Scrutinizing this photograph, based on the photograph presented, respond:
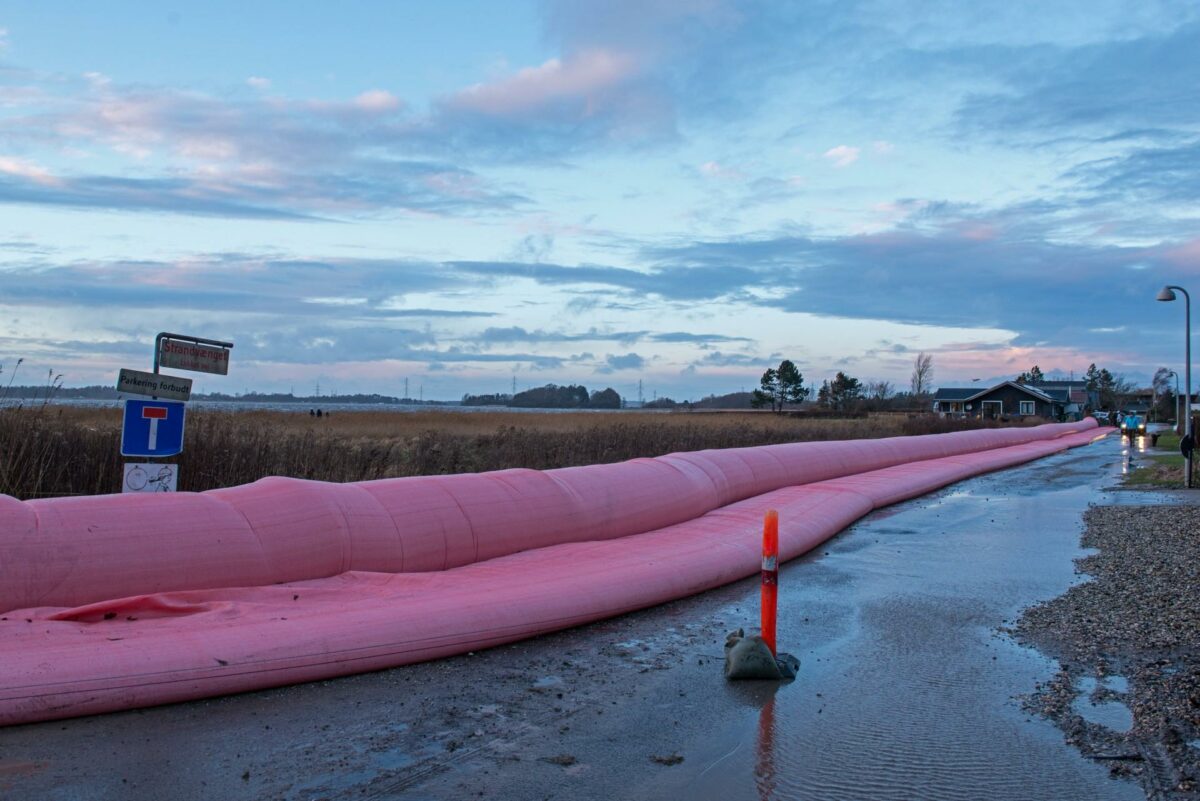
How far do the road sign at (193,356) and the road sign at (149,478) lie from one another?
97 cm

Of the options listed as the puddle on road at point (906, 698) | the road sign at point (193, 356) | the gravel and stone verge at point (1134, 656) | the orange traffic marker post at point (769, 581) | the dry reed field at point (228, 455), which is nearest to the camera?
the puddle on road at point (906, 698)

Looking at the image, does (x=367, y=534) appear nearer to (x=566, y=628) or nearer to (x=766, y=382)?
(x=566, y=628)

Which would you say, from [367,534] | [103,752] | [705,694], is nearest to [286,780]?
[103,752]

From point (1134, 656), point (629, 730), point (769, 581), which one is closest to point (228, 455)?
point (769, 581)

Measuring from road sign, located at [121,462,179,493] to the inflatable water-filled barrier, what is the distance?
3.92ft

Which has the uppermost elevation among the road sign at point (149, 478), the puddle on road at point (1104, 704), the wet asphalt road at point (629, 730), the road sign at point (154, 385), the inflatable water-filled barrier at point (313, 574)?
the road sign at point (154, 385)

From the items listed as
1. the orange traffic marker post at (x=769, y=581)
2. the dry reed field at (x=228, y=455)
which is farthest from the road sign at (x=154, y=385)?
the orange traffic marker post at (x=769, y=581)

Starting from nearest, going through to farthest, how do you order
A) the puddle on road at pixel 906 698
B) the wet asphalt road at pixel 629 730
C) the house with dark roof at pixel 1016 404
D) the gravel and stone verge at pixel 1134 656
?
the wet asphalt road at pixel 629 730, the puddle on road at pixel 906 698, the gravel and stone verge at pixel 1134 656, the house with dark roof at pixel 1016 404

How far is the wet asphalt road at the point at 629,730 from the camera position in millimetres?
4559

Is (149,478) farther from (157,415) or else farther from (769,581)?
(769,581)

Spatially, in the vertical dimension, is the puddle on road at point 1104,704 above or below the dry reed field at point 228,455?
below

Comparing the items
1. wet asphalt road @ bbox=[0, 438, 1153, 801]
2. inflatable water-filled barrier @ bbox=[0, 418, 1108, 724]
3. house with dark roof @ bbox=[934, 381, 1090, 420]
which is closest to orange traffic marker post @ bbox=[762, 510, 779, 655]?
wet asphalt road @ bbox=[0, 438, 1153, 801]

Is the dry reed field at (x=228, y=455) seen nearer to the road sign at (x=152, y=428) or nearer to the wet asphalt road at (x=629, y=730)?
the road sign at (x=152, y=428)

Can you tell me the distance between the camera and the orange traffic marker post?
667 cm
